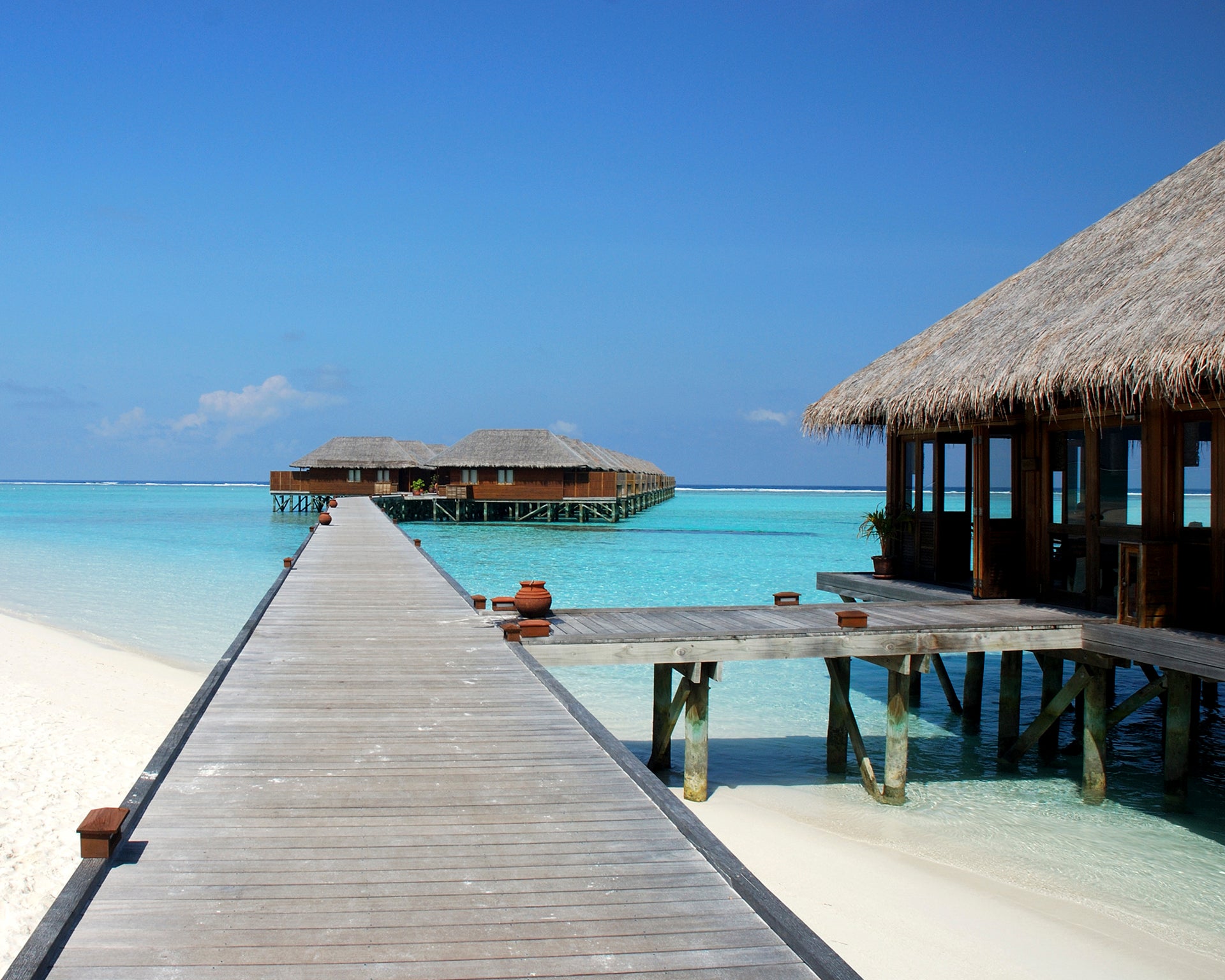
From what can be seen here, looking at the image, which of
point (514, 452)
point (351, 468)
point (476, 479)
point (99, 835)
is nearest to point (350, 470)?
point (351, 468)

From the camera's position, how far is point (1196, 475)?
26.3 feet

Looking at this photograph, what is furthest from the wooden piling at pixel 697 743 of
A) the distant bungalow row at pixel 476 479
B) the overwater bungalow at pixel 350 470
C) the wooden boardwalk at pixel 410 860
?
the overwater bungalow at pixel 350 470

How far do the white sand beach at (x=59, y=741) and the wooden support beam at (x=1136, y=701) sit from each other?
26.1 feet

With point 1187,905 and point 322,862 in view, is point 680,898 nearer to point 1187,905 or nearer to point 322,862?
point 322,862

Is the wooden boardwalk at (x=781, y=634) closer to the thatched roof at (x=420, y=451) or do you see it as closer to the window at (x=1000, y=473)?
the window at (x=1000, y=473)

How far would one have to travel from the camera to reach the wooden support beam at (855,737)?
816cm

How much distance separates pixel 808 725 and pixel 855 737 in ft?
8.01

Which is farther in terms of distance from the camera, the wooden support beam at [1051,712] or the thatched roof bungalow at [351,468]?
the thatched roof bungalow at [351,468]

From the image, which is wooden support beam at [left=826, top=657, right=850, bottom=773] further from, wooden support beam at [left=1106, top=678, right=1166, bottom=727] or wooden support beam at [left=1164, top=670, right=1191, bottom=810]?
wooden support beam at [left=1164, top=670, right=1191, bottom=810]

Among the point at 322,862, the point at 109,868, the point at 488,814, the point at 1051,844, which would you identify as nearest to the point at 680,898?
the point at 488,814

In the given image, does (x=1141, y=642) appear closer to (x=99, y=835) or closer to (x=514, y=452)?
(x=99, y=835)

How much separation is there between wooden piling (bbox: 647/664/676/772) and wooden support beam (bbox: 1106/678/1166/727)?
3.76m

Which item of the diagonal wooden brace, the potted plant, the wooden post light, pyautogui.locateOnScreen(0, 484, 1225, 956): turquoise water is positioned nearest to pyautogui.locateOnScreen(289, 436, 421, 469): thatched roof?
pyautogui.locateOnScreen(0, 484, 1225, 956): turquoise water

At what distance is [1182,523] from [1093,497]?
0.85 metres
